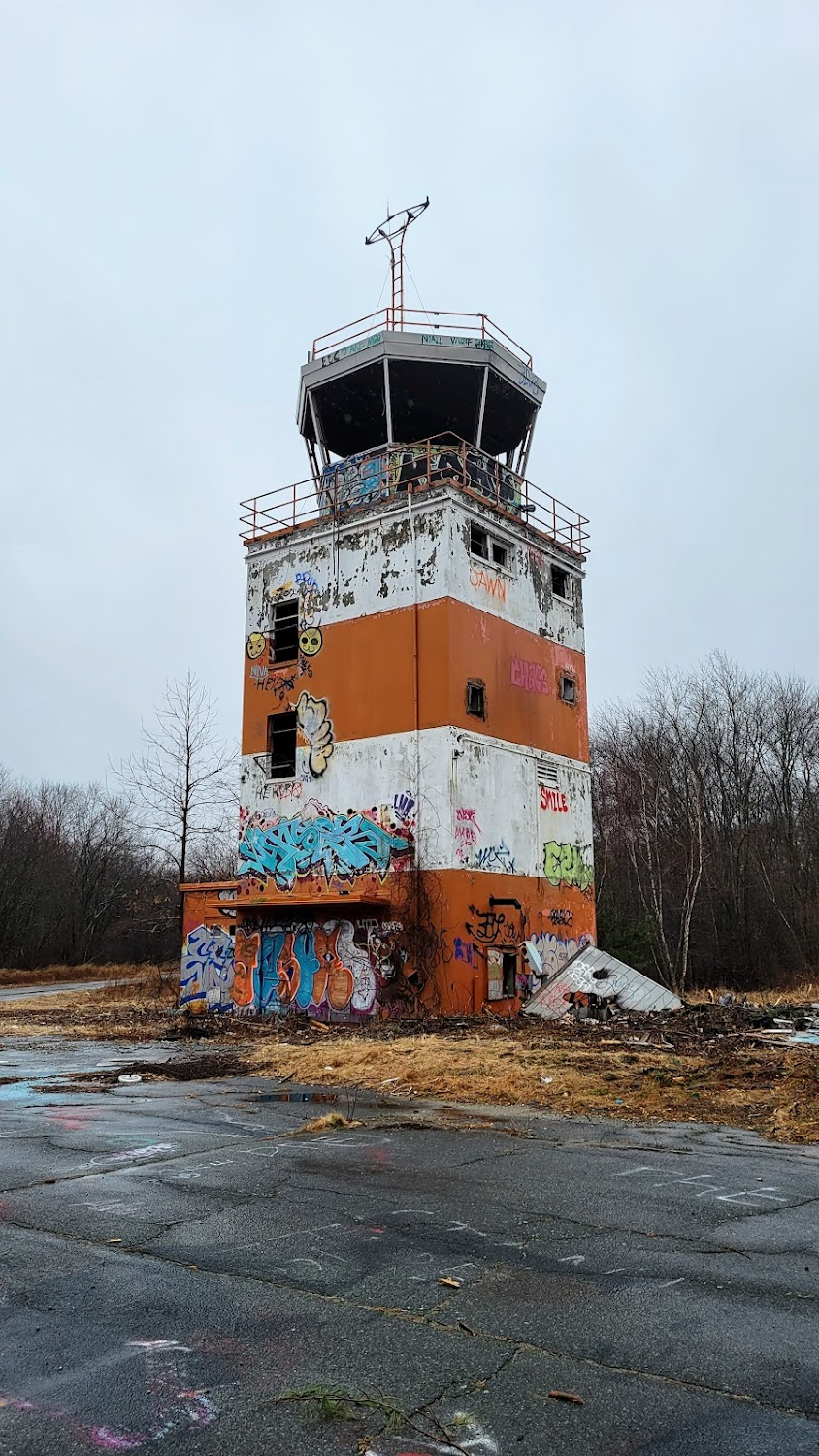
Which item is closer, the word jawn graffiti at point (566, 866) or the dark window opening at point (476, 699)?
the dark window opening at point (476, 699)

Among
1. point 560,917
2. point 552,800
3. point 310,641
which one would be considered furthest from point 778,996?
point 310,641

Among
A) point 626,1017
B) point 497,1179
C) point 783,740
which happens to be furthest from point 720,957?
point 497,1179

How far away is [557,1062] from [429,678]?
11.3 metres

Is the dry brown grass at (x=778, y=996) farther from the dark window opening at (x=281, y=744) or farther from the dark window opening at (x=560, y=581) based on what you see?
the dark window opening at (x=281, y=744)

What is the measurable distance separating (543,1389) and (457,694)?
20.1 meters

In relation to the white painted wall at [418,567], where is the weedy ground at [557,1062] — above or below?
below

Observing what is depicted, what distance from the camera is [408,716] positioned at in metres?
23.8

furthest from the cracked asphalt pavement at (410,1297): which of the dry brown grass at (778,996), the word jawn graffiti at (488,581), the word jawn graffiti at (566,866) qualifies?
the dry brown grass at (778,996)

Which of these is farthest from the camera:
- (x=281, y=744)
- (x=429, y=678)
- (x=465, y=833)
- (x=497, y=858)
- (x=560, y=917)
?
(x=281, y=744)

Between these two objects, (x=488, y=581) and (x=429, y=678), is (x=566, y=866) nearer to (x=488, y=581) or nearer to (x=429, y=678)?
(x=429, y=678)

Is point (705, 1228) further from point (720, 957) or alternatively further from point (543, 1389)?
point (720, 957)

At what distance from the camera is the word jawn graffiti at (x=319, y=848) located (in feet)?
A: 77.7

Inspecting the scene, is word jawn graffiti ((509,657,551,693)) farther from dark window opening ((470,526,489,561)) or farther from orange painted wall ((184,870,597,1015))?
orange painted wall ((184,870,597,1015))

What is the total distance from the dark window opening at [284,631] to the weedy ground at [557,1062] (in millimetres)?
9724
